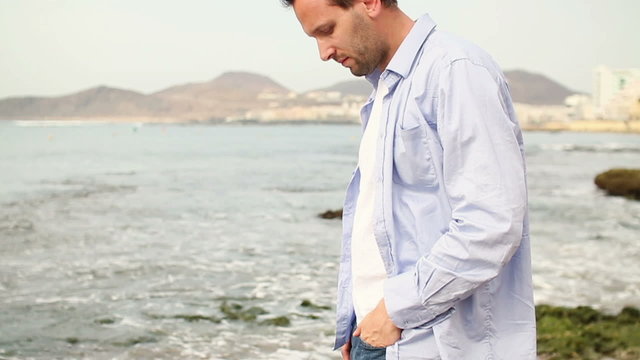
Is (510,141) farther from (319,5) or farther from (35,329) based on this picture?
(35,329)

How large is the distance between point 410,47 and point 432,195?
29 cm

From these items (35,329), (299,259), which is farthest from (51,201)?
(35,329)

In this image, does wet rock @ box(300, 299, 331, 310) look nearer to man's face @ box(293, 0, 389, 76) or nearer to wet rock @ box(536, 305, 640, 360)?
wet rock @ box(536, 305, 640, 360)

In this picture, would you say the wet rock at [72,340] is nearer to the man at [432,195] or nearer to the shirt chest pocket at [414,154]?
the man at [432,195]

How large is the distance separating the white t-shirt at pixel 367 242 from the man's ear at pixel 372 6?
0.15 metres

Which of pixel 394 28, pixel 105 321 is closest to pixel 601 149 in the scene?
pixel 105 321

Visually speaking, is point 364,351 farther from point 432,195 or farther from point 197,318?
point 197,318

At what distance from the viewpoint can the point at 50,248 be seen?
1569 centimetres

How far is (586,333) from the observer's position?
260 inches

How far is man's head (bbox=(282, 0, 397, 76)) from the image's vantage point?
5.48 ft

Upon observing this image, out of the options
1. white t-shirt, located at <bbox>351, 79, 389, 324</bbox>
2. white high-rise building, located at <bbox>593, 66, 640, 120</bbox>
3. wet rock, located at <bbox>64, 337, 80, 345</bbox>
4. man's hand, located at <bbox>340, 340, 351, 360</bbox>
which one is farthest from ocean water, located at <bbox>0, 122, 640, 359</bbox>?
white high-rise building, located at <bbox>593, 66, 640, 120</bbox>

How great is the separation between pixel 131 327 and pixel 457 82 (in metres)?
7.71

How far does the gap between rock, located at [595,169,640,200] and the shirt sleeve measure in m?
22.7

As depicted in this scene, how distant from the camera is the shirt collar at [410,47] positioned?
166 centimetres
